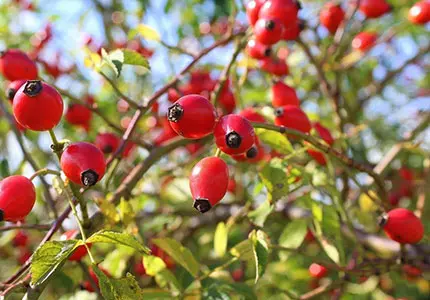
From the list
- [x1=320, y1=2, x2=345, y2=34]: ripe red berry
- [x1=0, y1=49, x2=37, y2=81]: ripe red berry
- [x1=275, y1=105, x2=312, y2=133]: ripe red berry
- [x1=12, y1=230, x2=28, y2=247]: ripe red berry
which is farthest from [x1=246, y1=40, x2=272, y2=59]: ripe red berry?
[x1=12, y1=230, x2=28, y2=247]: ripe red berry

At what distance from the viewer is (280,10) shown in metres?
2.19

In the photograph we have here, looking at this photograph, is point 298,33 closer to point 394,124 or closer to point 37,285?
point 37,285

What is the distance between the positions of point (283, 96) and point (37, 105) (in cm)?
113

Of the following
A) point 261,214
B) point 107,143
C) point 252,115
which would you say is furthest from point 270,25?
point 107,143

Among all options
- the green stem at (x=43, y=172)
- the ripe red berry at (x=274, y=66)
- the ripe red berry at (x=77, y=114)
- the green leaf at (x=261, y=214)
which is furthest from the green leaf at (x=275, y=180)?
the ripe red berry at (x=77, y=114)

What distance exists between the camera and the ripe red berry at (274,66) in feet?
9.16

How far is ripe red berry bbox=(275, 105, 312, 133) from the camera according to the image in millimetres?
2066

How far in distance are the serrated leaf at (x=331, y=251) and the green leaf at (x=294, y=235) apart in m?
0.09

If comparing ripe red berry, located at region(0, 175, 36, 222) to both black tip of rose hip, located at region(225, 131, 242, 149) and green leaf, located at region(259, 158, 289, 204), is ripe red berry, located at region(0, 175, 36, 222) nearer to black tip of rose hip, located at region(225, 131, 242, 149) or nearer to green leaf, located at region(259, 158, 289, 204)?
black tip of rose hip, located at region(225, 131, 242, 149)

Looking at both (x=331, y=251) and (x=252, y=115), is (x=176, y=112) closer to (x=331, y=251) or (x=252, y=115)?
(x=252, y=115)

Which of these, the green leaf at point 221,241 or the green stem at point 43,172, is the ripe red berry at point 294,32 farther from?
the green stem at point 43,172

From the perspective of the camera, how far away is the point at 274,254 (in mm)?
3008

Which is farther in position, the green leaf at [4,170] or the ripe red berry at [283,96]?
the green leaf at [4,170]

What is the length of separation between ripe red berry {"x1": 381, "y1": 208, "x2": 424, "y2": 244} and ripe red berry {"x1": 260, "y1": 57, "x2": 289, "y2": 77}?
0.98 meters
